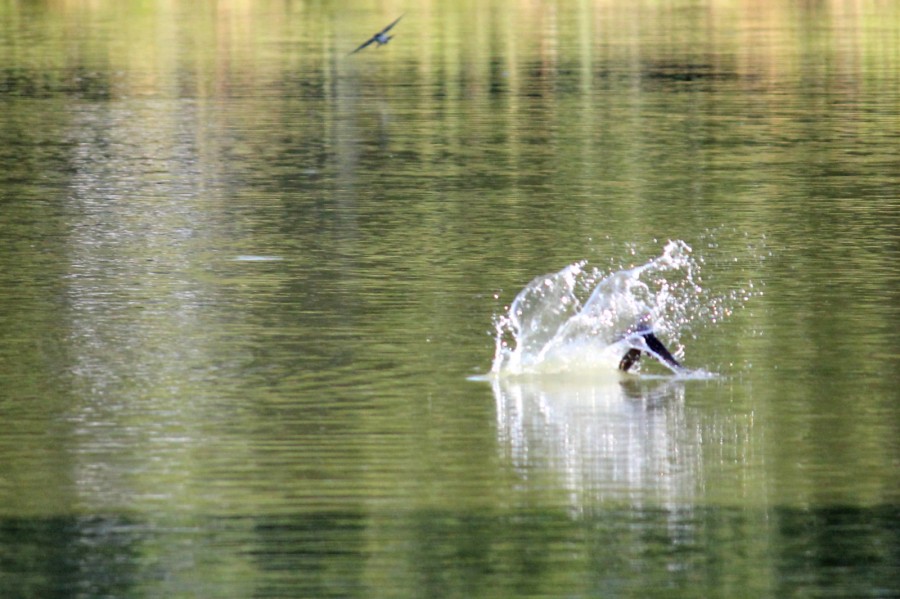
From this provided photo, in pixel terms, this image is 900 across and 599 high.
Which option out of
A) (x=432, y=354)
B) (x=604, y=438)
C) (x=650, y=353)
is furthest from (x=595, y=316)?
(x=604, y=438)

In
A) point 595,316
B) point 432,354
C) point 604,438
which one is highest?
point 595,316

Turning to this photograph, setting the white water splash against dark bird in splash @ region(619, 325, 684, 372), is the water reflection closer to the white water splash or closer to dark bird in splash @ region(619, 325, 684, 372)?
dark bird in splash @ region(619, 325, 684, 372)

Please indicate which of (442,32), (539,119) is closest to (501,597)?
(539,119)

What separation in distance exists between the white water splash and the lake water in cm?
12

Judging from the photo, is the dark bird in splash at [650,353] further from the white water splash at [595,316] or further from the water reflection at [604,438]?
the water reflection at [604,438]

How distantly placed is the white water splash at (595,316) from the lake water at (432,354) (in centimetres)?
12

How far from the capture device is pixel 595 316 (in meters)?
14.6

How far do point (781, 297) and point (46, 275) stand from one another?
232 inches

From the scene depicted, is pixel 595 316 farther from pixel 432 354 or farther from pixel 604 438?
pixel 604 438

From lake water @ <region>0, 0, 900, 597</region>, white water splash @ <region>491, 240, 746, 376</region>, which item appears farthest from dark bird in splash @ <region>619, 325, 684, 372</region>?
lake water @ <region>0, 0, 900, 597</region>

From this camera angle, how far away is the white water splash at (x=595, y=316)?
14.2 m

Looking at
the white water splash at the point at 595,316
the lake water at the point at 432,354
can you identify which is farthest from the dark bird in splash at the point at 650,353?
the lake water at the point at 432,354

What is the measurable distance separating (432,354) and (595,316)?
1.13 m

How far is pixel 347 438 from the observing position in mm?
11875
